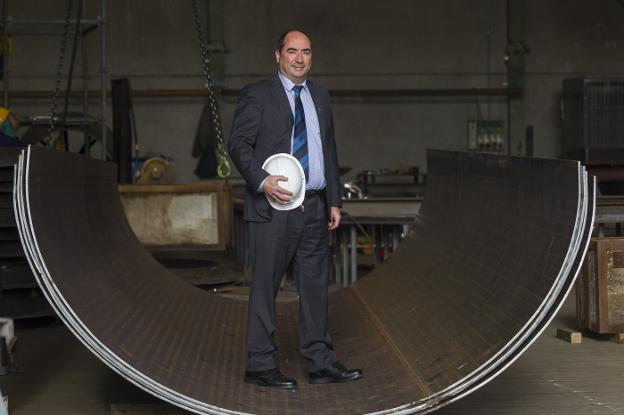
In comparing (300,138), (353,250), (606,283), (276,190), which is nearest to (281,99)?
(300,138)

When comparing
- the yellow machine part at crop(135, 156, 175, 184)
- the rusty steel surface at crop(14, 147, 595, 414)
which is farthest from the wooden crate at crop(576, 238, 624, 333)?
the yellow machine part at crop(135, 156, 175, 184)

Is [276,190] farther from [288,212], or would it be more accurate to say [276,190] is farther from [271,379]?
[271,379]

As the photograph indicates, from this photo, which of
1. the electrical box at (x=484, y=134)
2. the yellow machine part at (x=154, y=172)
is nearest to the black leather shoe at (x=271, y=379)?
the yellow machine part at (x=154, y=172)

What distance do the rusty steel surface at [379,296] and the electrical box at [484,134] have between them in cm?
1040

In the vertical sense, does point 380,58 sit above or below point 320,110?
above

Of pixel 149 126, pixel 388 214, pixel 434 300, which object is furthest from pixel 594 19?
pixel 434 300

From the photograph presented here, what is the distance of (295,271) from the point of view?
4.39 m

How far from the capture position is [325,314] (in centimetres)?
442

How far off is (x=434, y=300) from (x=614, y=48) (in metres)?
12.7

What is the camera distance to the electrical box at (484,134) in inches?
631

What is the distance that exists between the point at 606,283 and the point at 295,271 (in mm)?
2509

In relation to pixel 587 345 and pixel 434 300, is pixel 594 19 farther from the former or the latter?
pixel 434 300

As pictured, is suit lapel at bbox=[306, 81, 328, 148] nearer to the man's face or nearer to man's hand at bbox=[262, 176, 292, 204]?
the man's face

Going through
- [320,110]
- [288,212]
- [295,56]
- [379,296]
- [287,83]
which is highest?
[295,56]
